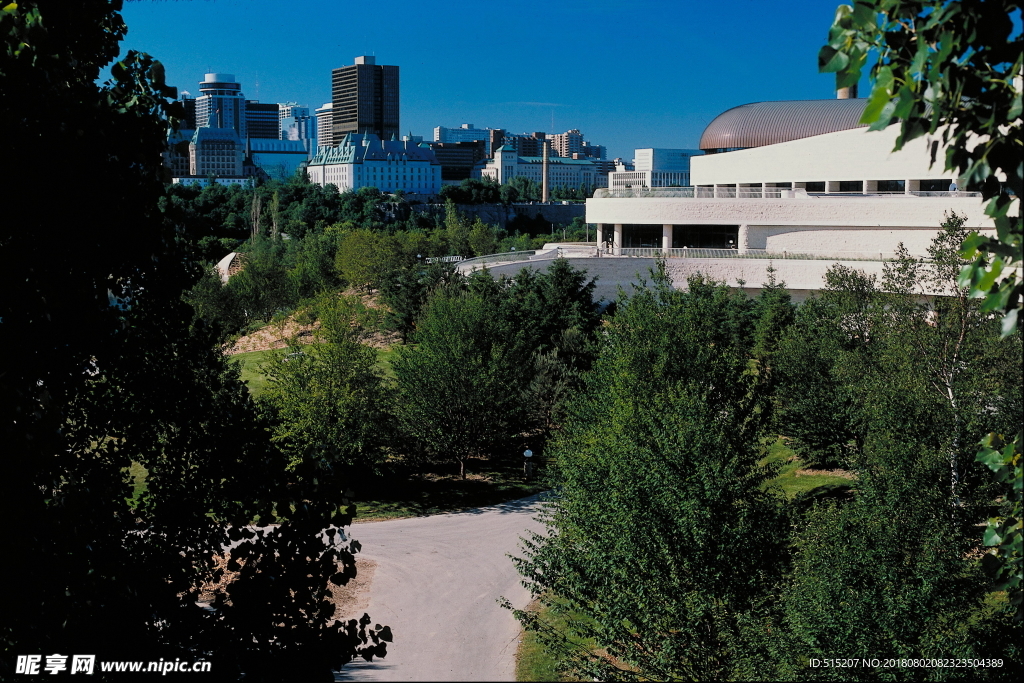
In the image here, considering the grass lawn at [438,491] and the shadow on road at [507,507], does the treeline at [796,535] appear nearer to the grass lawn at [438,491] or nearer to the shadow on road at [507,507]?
the shadow on road at [507,507]

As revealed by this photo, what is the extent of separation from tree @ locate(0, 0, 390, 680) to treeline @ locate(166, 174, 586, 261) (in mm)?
74523

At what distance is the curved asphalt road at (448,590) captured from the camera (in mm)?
18453

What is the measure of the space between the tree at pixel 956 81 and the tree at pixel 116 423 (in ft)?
17.0

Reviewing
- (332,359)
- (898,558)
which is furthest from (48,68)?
(332,359)

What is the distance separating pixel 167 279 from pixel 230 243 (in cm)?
10009

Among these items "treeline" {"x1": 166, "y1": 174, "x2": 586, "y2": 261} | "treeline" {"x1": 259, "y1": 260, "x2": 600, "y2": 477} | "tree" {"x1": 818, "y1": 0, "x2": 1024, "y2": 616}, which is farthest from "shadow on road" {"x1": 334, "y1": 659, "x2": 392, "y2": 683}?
"treeline" {"x1": 166, "y1": 174, "x2": 586, "y2": 261}

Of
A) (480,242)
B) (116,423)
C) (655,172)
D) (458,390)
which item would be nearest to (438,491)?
(458,390)

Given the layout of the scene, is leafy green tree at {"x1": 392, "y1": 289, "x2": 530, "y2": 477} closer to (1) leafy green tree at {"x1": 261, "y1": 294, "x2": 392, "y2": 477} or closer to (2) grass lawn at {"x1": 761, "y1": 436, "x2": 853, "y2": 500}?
(1) leafy green tree at {"x1": 261, "y1": 294, "x2": 392, "y2": 477}

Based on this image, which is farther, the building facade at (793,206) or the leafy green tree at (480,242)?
the leafy green tree at (480,242)

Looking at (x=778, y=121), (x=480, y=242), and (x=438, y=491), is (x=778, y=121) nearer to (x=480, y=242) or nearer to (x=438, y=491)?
(x=438, y=491)

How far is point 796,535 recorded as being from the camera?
1419 cm

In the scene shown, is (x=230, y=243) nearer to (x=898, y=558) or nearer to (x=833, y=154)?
(x=833, y=154)

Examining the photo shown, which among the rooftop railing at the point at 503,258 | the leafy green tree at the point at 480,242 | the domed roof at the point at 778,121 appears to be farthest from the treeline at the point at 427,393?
the leafy green tree at the point at 480,242

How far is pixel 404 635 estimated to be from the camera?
19.9 metres
